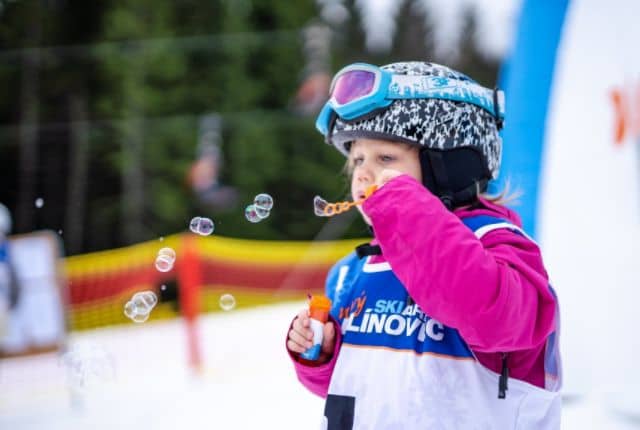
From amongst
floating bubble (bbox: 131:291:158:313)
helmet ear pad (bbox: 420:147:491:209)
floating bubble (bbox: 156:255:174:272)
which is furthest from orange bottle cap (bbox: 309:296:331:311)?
floating bubble (bbox: 131:291:158:313)

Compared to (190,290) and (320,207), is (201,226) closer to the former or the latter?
(320,207)

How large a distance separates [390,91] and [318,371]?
0.67m

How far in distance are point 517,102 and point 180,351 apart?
13.5ft

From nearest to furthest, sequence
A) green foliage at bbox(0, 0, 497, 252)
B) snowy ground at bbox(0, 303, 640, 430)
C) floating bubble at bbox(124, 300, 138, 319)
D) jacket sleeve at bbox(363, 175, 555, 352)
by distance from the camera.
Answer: jacket sleeve at bbox(363, 175, 555, 352)
floating bubble at bbox(124, 300, 138, 319)
snowy ground at bbox(0, 303, 640, 430)
green foliage at bbox(0, 0, 497, 252)

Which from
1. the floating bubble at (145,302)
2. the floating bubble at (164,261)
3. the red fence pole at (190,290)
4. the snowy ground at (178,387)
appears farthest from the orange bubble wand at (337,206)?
the red fence pole at (190,290)

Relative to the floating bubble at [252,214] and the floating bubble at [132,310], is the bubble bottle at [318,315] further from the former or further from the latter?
the floating bubble at [132,310]

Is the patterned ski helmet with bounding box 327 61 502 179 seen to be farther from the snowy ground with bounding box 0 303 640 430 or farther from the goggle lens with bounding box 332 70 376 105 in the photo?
the snowy ground with bounding box 0 303 640 430

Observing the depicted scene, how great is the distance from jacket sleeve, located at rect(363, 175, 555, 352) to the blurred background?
2.01 feet

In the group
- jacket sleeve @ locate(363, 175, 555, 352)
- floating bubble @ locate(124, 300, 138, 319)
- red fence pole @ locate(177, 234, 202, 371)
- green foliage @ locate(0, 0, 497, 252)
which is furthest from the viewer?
green foliage @ locate(0, 0, 497, 252)

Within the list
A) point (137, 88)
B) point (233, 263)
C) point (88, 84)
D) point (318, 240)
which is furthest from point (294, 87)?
point (233, 263)

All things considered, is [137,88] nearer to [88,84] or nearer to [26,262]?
[88,84]

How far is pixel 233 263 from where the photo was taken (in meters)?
7.43

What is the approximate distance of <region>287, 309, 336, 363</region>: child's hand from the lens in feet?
4.79

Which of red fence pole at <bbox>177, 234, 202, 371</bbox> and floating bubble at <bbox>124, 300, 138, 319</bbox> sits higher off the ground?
floating bubble at <bbox>124, 300, 138, 319</bbox>
